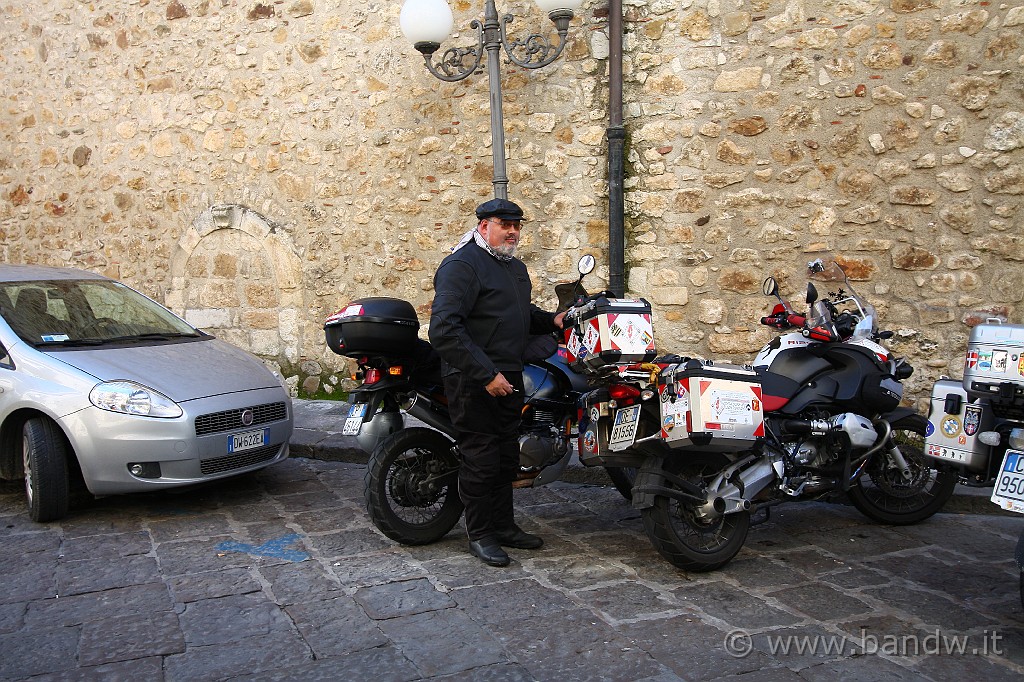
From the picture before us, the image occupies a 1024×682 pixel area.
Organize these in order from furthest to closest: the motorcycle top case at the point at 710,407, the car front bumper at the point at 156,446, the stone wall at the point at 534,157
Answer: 1. the stone wall at the point at 534,157
2. the car front bumper at the point at 156,446
3. the motorcycle top case at the point at 710,407

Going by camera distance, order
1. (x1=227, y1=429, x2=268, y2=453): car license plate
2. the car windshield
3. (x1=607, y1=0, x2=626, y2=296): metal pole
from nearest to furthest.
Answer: (x1=227, y1=429, x2=268, y2=453): car license plate
the car windshield
(x1=607, y1=0, x2=626, y2=296): metal pole

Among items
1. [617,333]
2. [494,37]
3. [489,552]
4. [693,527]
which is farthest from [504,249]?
[494,37]

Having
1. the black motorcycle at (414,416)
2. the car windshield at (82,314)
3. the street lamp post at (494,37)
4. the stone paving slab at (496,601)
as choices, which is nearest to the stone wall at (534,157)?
the street lamp post at (494,37)

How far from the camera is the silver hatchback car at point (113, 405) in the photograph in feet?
18.0

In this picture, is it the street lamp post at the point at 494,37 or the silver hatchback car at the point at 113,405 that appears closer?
the silver hatchback car at the point at 113,405

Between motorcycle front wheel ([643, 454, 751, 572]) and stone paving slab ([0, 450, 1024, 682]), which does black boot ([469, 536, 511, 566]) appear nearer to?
stone paving slab ([0, 450, 1024, 682])

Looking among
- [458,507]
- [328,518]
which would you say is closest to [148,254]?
[328,518]

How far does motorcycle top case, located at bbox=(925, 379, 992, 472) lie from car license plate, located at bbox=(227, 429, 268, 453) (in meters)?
3.96

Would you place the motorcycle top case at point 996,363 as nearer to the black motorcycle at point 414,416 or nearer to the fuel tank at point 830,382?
the fuel tank at point 830,382

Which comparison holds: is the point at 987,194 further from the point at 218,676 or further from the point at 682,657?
the point at 218,676

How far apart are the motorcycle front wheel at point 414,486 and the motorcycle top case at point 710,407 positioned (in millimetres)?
1274

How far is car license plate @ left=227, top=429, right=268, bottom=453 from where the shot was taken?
229 inches

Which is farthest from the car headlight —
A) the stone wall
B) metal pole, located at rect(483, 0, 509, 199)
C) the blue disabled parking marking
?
the stone wall

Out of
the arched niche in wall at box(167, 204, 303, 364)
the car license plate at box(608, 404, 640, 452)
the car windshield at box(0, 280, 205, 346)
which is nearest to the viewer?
the car license plate at box(608, 404, 640, 452)
